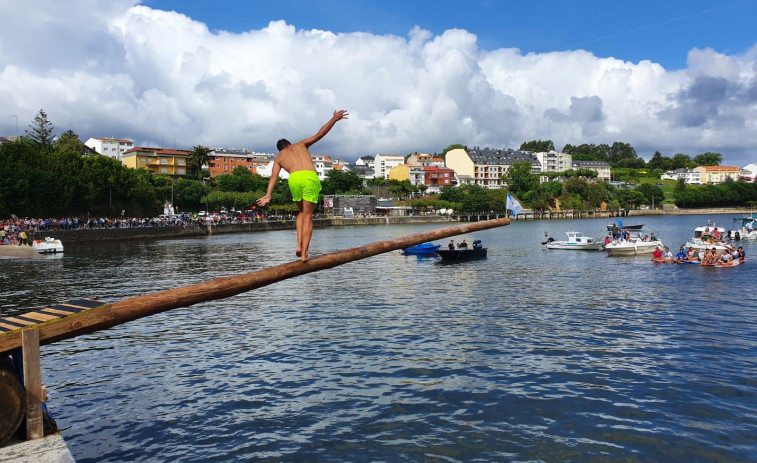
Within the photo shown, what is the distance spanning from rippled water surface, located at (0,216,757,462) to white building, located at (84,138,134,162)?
569 ft

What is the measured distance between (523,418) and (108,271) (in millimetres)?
39447

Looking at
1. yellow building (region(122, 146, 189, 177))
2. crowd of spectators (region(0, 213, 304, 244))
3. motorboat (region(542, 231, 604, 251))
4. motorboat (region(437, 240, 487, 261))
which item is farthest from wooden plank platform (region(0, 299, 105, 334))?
yellow building (region(122, 146, 189, 177))

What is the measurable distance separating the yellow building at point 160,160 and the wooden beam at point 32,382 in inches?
6346

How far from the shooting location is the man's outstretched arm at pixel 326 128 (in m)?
9.58

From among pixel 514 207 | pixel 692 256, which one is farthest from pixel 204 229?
pixel 514 207

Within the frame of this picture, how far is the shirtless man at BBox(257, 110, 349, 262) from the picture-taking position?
9406 millimetres

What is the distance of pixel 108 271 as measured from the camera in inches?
1724

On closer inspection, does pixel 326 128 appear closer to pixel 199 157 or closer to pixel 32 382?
pixel 32 382

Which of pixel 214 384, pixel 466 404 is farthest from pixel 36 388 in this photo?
pixel 466 404

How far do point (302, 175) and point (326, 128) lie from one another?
3.03 feet

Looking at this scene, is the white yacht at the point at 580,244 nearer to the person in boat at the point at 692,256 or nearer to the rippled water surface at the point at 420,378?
the person in boat at the point at 692,256

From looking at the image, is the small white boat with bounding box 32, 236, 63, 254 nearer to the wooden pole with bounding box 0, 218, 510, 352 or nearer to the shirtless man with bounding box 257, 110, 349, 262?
the wooden pole with bounding box 0, 218, 510, 352

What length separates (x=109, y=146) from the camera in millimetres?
188125

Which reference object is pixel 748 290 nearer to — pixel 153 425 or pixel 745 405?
pixel 745 405
